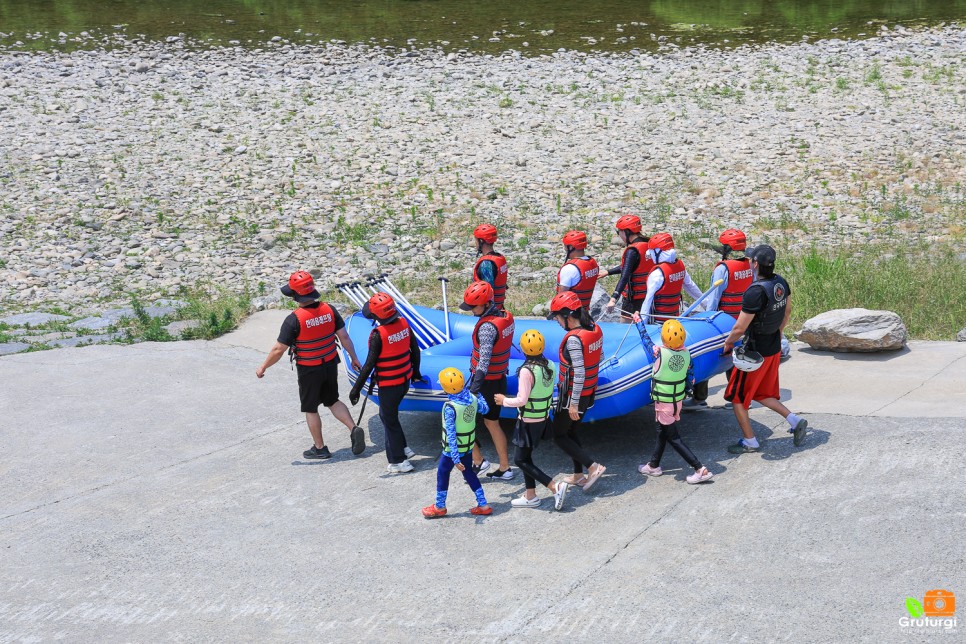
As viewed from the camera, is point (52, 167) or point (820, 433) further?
point (52, 167)

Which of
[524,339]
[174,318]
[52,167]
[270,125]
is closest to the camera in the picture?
[524,339]

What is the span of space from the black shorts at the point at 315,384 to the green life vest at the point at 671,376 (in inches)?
109

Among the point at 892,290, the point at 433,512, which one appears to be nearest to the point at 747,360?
the point at 433,512

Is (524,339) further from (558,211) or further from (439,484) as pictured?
(558,211)

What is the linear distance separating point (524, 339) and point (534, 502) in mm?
1190

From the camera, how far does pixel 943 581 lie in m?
5.69

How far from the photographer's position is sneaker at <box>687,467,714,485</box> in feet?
23.7

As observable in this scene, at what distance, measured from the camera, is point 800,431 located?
7625 millimetres

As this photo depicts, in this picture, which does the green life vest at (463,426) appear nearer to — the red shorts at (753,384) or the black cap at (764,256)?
the red shorts at (753,384)

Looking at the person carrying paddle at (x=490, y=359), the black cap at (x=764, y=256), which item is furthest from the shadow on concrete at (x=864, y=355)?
the person carrying paddle at (x=490, y=359)

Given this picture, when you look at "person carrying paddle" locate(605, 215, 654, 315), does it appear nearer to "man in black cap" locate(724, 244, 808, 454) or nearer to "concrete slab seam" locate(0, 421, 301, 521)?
"man in black cap" locate(724, 244, 808, 454)

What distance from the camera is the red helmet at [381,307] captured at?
302 inches

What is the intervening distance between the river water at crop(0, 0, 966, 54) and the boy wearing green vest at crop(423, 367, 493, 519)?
20319 mm

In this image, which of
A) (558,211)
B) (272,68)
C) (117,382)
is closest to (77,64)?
(272,68)
